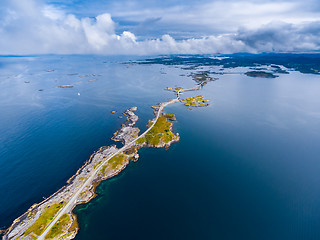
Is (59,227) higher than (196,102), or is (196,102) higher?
(59,227)

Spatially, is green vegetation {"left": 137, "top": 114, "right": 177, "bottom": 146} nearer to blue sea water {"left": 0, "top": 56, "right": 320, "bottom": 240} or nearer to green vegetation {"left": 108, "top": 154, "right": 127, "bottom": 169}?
blue sea water {"left": 0, "top": 56, "right": 320, "bottom": 240}

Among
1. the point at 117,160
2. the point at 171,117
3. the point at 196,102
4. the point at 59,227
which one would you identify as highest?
the point at 117,160

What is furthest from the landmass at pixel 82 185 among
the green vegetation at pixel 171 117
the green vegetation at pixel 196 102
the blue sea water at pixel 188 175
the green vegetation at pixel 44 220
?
the green vegetation at pixel 196 102

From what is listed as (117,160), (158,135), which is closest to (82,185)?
(117,160)

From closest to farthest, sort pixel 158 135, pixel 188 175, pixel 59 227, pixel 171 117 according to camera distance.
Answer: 1. pixel 59 227
2. pixel 188 175
3. pixel 158 135
4. pixel 171 117

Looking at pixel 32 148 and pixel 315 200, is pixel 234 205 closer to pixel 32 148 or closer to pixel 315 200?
pixel 315 200

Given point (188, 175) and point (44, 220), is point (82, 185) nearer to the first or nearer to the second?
point (44, 220)

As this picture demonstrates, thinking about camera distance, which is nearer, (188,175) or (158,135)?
(188,175)

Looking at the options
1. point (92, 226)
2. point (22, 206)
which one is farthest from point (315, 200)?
point (22, 206)
